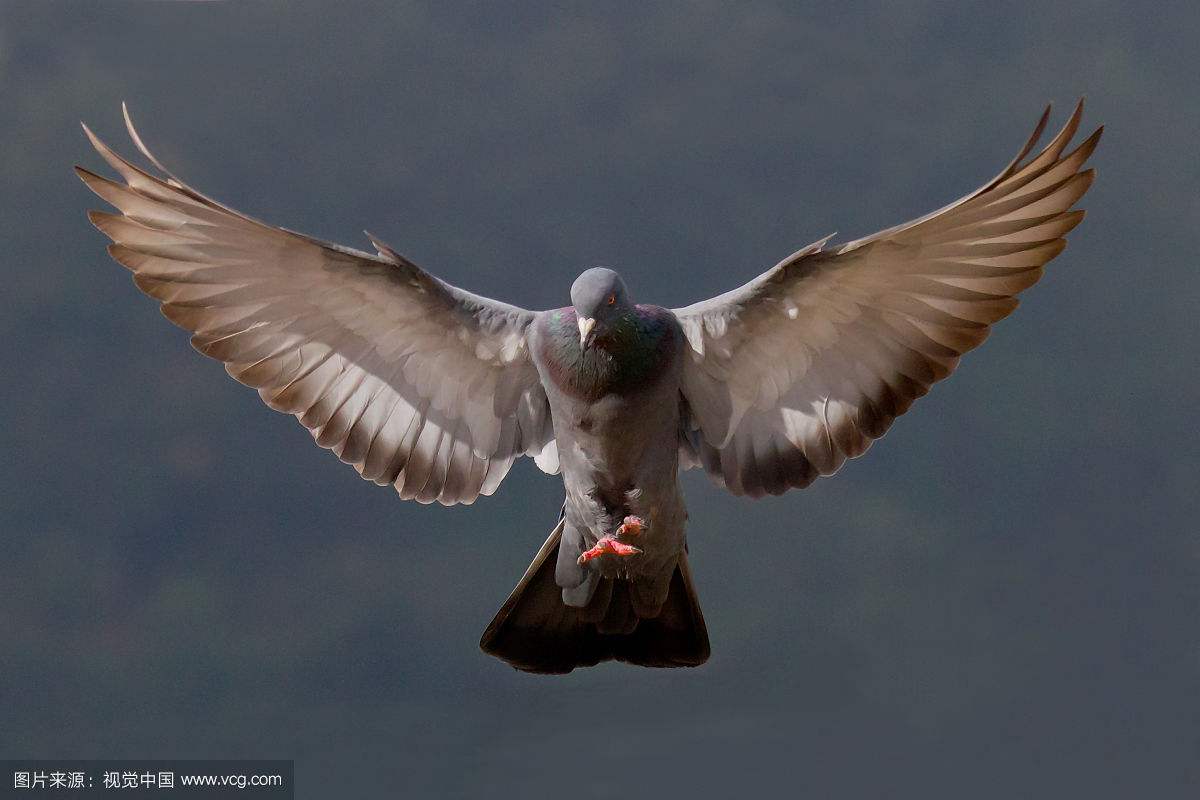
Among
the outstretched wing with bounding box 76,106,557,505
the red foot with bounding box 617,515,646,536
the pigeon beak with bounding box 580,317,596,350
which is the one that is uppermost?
the outstretched wing with bounding box 76,106,557,505

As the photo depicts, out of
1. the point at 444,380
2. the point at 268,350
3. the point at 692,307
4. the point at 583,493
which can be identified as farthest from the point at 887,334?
the point at 268,350

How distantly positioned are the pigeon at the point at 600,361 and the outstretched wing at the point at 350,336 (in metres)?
0.01

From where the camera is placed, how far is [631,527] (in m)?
9.60

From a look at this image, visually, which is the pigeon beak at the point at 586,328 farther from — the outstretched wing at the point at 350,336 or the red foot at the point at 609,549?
the red foot at the point at 609,549

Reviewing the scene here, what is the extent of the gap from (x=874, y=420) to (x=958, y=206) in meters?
1.34

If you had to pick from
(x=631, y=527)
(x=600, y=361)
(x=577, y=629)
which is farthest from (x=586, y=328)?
(x=577, y=629)

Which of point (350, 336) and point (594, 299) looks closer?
point (594, 299)

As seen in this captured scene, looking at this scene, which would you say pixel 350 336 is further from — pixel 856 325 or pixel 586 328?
pixel 856 325

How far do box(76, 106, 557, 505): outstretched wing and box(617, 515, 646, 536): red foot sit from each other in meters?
0.79

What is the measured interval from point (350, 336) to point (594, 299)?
1.74 meters

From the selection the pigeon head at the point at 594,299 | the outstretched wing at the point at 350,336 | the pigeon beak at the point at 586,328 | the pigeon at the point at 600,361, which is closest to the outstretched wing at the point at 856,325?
the pigeon at the point at 600,361

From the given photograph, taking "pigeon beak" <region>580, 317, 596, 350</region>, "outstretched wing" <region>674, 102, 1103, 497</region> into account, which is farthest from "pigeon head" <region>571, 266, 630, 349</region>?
"outstretched wing" <region>674, 102, 1103, 497</region>

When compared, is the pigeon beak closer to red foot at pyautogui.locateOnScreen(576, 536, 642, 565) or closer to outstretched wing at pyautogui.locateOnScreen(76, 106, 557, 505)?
outstretched wing at pyautogui.locateOnScreen(76, 106, 557, 505)

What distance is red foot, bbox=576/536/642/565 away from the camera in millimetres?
9609
